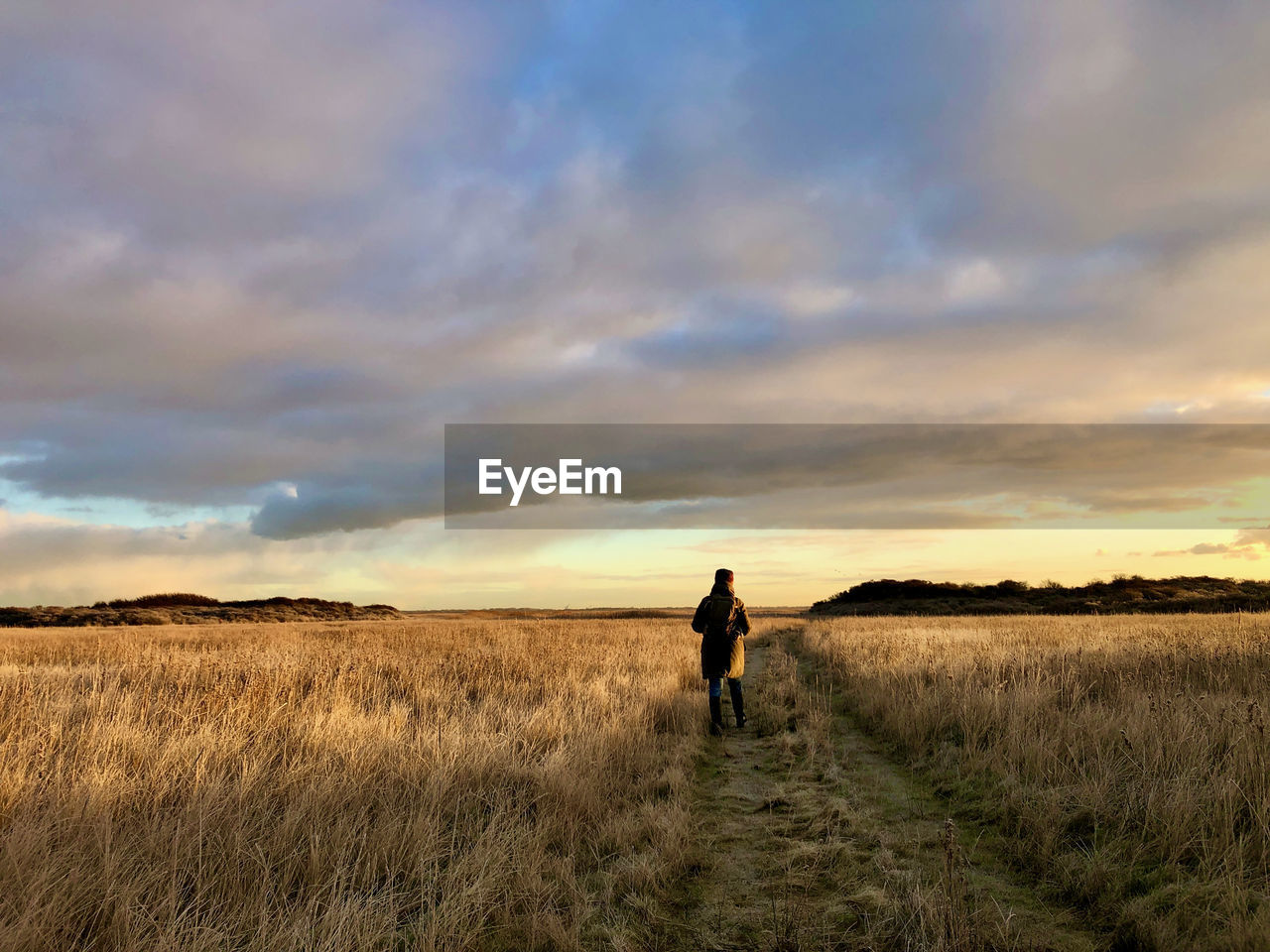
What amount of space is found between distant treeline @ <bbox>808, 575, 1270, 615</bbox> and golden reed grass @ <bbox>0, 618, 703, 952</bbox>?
5042 cm

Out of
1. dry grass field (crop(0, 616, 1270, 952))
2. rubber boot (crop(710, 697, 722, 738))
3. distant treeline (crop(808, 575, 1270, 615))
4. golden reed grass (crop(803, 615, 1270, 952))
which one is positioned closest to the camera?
dry grass field (crop(0, 616, 1270, 952))

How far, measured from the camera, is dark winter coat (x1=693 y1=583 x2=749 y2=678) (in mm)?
11430

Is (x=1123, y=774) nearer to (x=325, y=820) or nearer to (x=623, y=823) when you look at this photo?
(x=623, y=823)

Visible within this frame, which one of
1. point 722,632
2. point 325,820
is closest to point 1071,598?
point 722,632

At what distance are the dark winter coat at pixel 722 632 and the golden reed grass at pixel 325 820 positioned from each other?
1.59 m

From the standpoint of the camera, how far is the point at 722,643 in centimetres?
1145

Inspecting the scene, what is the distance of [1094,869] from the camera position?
493 cm

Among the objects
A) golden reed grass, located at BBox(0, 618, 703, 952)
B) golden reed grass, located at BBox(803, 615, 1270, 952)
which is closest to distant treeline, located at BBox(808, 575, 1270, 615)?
golden reed grass, located at BBox(803, 615, 1270, 952)

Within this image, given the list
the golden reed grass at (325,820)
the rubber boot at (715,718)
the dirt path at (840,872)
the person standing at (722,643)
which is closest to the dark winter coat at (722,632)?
the person standing at (722,643)

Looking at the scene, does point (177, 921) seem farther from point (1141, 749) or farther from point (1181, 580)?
point (1181, 580)

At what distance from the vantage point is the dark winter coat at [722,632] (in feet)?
37.5

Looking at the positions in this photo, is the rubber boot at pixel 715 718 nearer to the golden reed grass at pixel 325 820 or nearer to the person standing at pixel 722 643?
the person standing at pixel 722 643

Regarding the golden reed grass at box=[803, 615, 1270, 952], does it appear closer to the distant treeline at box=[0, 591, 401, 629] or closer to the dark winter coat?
the dark winter coat

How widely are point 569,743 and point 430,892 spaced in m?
3.48
